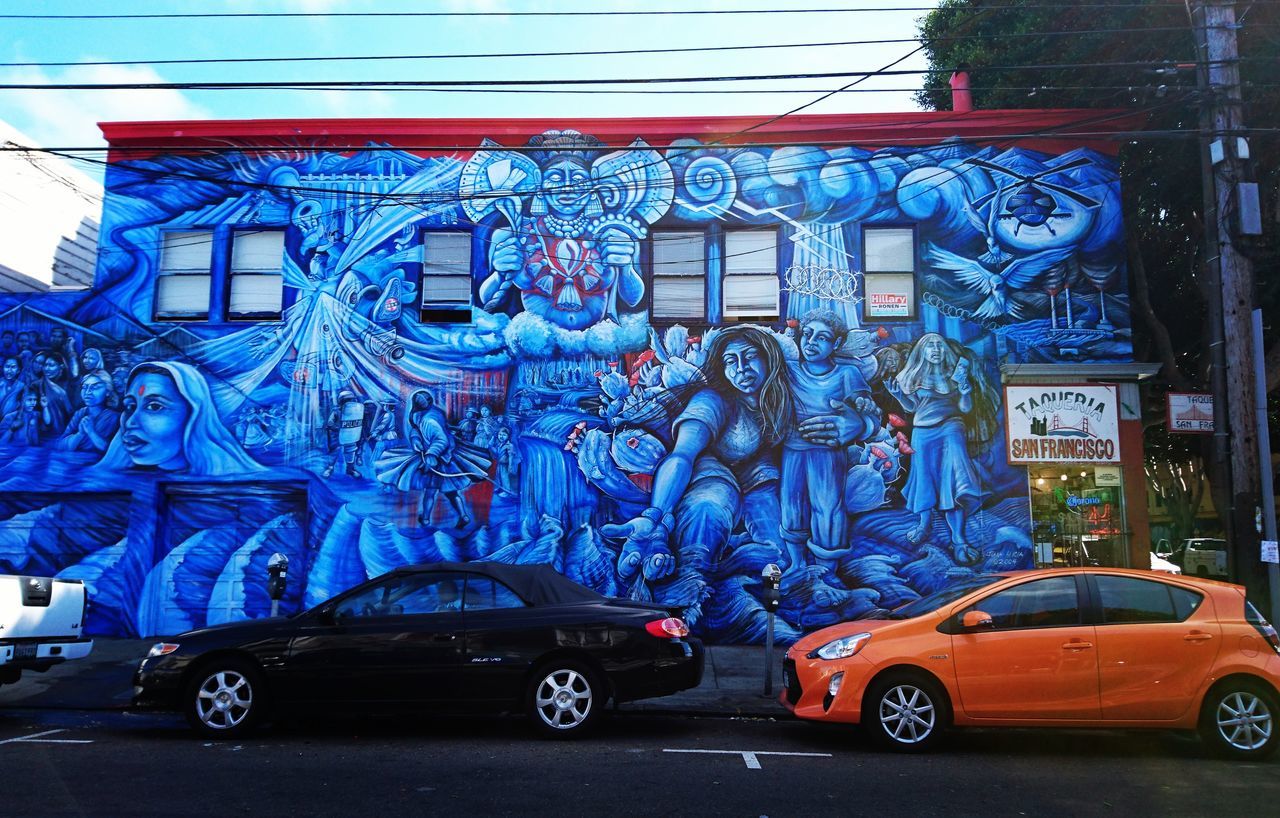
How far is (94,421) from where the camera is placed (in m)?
13.8

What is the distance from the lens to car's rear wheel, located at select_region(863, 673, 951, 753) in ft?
24.4

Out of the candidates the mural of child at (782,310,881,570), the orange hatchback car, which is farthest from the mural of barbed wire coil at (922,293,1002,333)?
the orange hatchback car

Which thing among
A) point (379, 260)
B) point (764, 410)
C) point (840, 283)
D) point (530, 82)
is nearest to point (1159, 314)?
point (840, 283)

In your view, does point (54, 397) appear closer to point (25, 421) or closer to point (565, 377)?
point (25, 421)

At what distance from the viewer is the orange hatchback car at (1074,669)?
7371mm

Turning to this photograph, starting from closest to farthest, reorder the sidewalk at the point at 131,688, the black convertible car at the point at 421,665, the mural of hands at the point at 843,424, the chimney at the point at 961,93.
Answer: the black convertible car at the point at 421,665, the sidewalk at the point at 131,688, the mural of hands at the point at 843,424, the chimney at the point at 961,93

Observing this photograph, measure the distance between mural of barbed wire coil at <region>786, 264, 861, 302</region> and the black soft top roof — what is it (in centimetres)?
684

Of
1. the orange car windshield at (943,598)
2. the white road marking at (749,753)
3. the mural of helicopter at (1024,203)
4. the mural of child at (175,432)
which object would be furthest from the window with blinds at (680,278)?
the white road marking at (749,753)

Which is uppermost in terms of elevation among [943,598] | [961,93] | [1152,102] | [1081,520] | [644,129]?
[961,93]

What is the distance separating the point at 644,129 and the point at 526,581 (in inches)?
321

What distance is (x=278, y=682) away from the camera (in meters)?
7.92

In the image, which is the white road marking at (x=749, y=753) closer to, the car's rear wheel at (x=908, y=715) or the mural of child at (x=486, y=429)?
the car's rear wheel at (x=908, y=715)

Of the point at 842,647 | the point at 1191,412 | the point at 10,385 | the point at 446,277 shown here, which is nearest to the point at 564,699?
the point at 842,647

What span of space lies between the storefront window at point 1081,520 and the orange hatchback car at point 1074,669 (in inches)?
223
